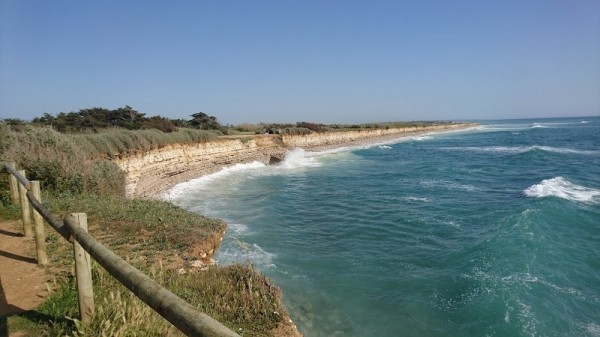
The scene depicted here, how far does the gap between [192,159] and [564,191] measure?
23648mm

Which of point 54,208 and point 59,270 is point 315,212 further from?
point 59,270

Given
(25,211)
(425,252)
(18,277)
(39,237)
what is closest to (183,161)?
(25,211)

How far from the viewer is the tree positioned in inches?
1788

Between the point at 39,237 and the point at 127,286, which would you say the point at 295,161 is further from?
the point at 127,286

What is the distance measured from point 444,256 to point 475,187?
12.1 metres

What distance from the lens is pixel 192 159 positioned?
2758 cm

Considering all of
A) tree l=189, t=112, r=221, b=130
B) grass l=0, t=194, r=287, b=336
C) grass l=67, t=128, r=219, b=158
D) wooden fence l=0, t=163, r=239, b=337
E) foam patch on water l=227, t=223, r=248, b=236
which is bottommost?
foam patch on water l=227, t=223, r=248, b=236

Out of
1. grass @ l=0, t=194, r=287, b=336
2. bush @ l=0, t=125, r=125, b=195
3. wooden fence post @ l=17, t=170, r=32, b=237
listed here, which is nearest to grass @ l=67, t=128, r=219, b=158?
bush @ l=0, t=125, r=125, b=195

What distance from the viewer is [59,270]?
578 centimetres

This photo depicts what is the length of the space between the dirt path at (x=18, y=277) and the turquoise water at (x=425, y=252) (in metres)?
4.18

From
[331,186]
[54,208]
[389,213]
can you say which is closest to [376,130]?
[331,186]

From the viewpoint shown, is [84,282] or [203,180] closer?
[84,282]

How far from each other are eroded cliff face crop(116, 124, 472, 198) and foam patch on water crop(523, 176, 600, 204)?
19.4 meters

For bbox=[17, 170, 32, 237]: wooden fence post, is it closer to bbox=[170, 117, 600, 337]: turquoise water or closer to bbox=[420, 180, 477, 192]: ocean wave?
bbox=[170, 117, 600, 337]: turquoise water
